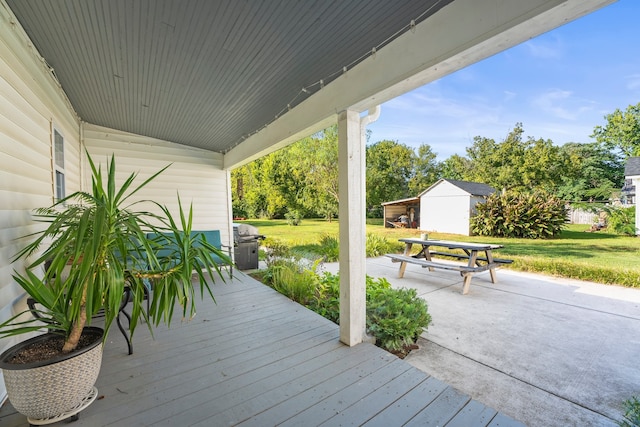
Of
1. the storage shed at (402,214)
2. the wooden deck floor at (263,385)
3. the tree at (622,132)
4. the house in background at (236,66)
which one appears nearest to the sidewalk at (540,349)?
the wooden deck floor at (263,385)

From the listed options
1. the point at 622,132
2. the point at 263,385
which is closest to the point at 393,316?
the point at 263,385

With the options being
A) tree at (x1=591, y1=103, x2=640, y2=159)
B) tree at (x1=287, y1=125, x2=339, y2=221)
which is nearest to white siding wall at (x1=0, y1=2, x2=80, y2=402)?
tree at (x1=287, y1=125, x2=339, y2=221)

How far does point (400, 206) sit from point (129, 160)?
1206 centimetres

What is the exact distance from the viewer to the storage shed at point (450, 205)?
993 centimetres

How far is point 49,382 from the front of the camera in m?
1.29

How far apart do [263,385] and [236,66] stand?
2.50 m

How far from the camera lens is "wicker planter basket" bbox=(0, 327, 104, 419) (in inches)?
48.9

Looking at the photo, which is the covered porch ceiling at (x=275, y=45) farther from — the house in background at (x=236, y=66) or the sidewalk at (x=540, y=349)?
the sidewalk at (x=540, y=349)

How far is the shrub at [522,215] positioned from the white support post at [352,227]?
897 centimetres

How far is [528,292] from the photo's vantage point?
4.24 m

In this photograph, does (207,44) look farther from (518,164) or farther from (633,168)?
(518,164)

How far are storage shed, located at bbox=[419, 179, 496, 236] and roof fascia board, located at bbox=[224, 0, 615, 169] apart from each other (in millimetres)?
9153

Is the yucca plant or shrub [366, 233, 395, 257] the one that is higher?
the yucca plant

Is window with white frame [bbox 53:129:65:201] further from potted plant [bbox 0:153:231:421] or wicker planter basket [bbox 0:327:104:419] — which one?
wicker planter basket [bbox 0:327:104:419]
